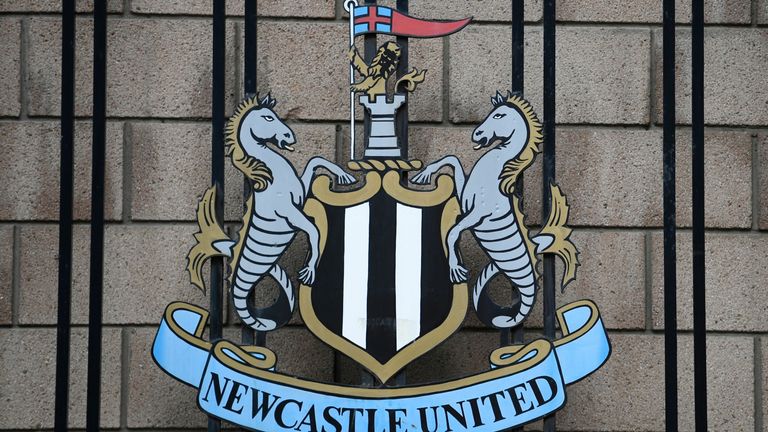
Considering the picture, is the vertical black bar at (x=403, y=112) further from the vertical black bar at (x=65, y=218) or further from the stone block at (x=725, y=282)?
the vertical black bar at (x=65, y=218)

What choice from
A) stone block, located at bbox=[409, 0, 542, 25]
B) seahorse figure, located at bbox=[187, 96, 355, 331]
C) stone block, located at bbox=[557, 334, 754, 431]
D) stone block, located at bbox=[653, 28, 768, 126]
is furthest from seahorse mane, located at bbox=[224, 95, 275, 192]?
stone block, located at bbox=[653, 28, 768, 126]

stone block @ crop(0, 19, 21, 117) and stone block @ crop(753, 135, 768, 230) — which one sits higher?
stone block @ crop(0, 19, 21, 117)

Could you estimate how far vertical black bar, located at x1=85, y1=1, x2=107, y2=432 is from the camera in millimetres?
3393

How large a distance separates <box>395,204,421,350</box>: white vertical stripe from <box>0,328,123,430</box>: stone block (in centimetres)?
97

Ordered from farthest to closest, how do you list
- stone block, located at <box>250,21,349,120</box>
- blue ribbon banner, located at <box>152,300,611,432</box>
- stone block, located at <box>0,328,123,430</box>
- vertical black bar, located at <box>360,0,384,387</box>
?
stone block, located at <box>250,21,349,120</box>, stone block, located at <box>0,328,123,430</box>, vertical black bar, located at <box>360,0,384,387</box>, blue ribbon banner, located at <box>152,300,611,432</box>

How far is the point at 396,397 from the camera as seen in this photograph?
11.1 ft

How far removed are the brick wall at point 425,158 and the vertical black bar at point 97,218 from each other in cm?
20

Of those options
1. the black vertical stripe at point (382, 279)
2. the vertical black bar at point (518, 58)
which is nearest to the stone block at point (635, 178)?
the vertical black bar at point (518, 58)

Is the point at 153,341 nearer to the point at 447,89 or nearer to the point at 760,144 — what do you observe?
the point at 447,89

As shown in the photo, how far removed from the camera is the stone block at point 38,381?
11.8 ft

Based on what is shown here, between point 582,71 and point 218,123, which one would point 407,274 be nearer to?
point 218,123

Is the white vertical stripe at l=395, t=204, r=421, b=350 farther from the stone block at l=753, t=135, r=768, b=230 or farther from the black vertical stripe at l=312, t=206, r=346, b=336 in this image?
the stone block at l=753, t=135, r=768, b=230

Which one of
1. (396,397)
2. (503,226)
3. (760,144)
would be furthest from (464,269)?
(760,144)

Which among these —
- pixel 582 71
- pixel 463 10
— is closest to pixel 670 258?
pixel 582 71
